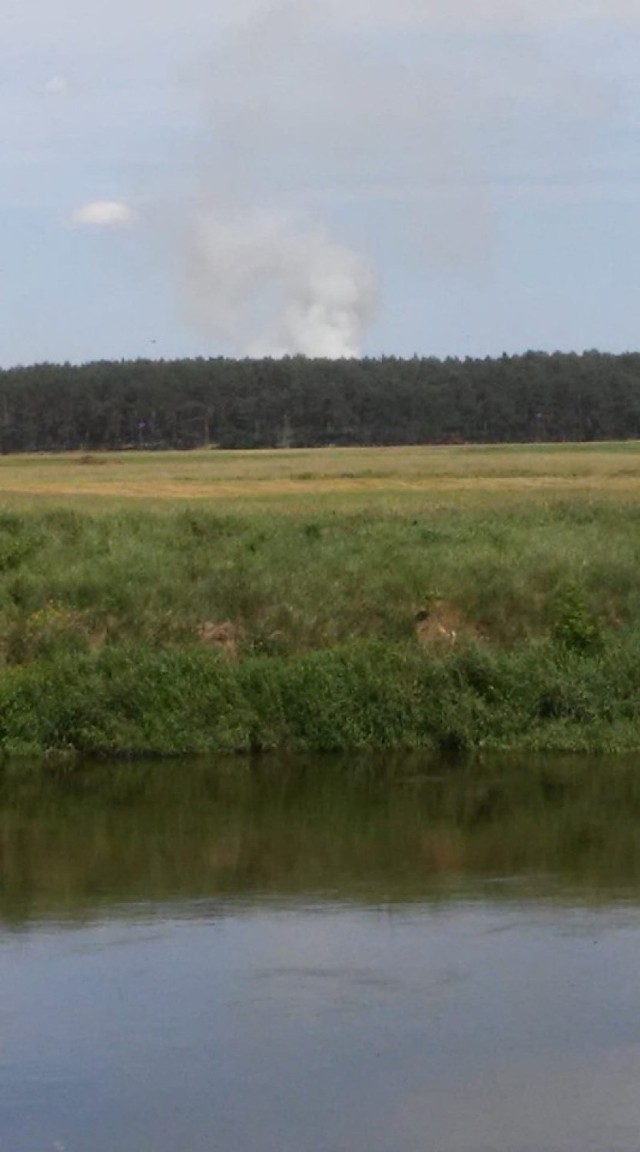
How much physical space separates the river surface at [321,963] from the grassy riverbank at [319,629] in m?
1.28

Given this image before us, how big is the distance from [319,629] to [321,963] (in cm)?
1088

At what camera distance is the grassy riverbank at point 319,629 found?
18438 mm

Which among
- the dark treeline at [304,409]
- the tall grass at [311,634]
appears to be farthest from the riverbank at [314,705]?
the dark treeline at [304,409]

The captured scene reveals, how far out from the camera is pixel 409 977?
1021cm

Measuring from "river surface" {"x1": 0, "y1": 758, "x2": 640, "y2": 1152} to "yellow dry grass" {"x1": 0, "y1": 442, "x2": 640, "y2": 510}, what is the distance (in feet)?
57.5

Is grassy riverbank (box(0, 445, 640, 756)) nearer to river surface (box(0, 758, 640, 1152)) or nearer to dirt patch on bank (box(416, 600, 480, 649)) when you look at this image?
dirt patch on bank (box(416, 600, 480, 649))

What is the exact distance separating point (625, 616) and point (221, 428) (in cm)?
7444

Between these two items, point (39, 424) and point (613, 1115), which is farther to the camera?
point (39, 424)

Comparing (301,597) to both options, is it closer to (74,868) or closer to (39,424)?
(74,868)

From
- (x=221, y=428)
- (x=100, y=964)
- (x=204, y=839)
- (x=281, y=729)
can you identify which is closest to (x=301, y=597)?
(x=281, y=729)

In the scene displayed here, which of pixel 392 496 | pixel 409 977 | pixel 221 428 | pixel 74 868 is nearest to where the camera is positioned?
pixel 409 977

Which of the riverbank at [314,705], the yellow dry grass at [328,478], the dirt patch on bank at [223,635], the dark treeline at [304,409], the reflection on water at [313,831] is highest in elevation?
the dark treeline at [304,409]

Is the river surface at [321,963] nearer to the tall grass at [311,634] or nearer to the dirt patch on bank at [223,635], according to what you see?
the tall grass at [311,634]

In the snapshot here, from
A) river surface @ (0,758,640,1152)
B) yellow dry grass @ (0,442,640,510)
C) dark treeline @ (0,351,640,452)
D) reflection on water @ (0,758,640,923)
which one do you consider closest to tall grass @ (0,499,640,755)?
reflection on water @ (0,758,640,923)
